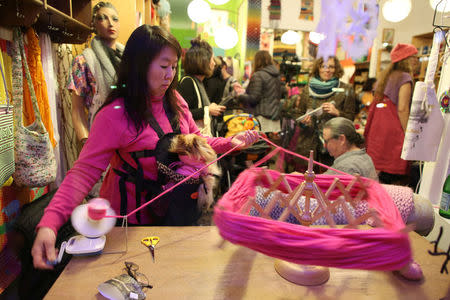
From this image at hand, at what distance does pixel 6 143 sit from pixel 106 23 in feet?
2.85

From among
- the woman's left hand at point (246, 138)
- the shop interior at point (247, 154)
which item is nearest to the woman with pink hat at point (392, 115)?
the shop interior at point (247, 154)

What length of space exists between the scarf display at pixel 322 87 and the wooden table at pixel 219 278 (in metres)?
1.83

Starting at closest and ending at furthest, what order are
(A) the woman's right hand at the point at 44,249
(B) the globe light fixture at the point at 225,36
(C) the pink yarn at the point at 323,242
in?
(C) the pink yarn at the point at 323,242 < (A) the woman's right hand at the point at 44,249 < (B) the globe light fixture at the point at 225,36

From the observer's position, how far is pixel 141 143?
1.00 m

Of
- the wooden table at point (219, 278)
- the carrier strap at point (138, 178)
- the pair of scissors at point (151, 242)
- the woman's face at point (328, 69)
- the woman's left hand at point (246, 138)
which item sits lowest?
the wooden table at point (219, 278)

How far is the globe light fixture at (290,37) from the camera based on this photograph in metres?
3.57

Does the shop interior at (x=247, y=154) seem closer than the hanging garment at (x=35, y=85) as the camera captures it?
Yes

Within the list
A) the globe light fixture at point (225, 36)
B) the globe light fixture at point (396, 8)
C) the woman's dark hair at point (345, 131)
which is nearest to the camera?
the woman's dark hair at point (345, 131)

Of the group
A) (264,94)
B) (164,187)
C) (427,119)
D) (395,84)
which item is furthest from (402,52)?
(164,187)

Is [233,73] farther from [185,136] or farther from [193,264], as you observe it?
[193,264]

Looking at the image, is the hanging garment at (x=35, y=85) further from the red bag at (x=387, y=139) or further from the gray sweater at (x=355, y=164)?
the red bag at (x=387, y=139)

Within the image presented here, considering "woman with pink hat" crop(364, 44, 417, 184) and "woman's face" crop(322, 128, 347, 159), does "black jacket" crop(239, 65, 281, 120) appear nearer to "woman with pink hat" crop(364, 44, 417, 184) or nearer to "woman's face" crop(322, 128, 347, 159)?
"woman with pink hat" crop(364, 44, 417, 184)

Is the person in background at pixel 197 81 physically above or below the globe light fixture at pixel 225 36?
below

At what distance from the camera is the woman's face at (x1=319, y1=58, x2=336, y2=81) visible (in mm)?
2521
